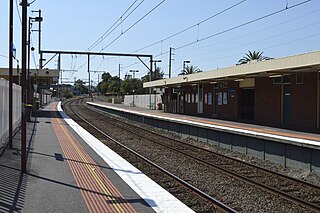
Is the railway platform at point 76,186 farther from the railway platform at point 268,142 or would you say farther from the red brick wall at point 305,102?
the red brick wall at point 305,102

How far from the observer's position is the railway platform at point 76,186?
26.8 ft

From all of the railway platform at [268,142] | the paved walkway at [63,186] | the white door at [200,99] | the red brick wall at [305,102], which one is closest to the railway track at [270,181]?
the railway platform at [268,142]

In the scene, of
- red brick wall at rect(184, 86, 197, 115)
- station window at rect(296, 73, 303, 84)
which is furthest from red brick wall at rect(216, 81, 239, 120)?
station window at rect(296, 73, 303, 84)

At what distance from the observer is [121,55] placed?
2014 inches

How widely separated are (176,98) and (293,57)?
2901 centimetres

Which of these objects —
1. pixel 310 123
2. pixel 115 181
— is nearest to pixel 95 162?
pixel 115 181

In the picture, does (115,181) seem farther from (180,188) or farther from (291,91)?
(291,91)

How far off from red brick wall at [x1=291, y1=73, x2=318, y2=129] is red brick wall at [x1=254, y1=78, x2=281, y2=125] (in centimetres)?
177

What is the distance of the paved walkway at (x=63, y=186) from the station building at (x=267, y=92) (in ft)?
35.6

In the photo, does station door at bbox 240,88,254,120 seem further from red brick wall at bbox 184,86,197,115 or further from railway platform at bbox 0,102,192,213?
railway platform at bbox 0,102,192,213

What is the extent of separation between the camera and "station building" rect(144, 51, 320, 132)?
74.4ft

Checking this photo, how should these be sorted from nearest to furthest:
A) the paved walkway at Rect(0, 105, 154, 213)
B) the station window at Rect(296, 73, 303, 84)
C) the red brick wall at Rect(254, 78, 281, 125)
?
the paved walkway at Rect(0, 105, 154, 213)
the station window at Rect(296, 73, 303, 84)
the red brick wall at Rect(254, 78, 281, 125)

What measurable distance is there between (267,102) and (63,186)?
20284mm

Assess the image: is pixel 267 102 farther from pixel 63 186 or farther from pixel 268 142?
pixel 63 186
